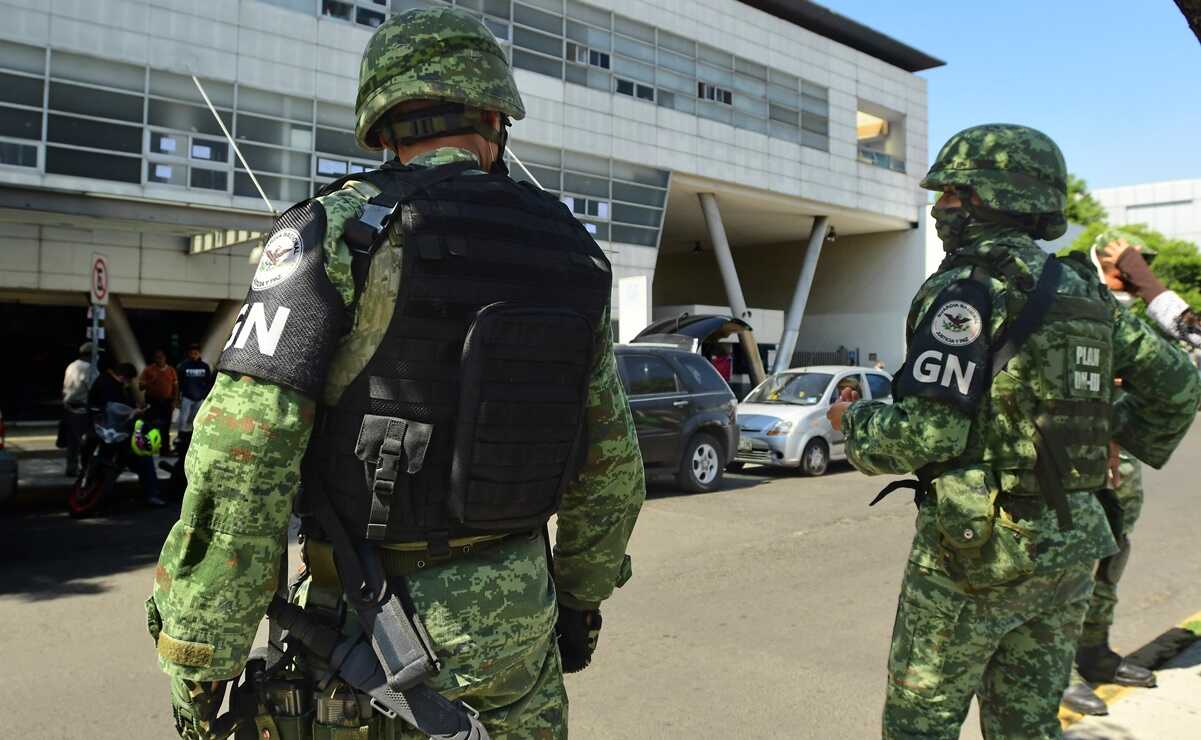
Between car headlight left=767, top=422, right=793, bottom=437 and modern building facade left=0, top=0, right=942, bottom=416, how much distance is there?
14.7 feet

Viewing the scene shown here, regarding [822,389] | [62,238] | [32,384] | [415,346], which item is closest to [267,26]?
[62,238]

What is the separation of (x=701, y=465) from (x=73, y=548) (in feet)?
20.6

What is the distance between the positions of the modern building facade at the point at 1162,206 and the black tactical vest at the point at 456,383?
217ft

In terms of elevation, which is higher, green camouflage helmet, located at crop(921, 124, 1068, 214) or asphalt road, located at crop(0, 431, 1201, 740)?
green camouflage helmet, located at crop(921, 124, 1068, 214)

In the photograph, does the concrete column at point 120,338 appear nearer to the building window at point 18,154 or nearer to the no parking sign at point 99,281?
the building window at point 18,154

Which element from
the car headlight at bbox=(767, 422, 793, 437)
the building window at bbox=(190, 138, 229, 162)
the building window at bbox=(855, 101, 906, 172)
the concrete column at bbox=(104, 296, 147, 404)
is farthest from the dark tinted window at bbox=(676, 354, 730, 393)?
the building window at bbox=(855, 101, 906, 172)

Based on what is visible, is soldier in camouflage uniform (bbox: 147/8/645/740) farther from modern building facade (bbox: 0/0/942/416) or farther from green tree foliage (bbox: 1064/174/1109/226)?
green tree foliage (bbox: 1064/174/1109/226)

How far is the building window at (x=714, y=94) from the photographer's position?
27016 millimetres

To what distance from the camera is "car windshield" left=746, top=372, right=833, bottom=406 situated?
1280 cm

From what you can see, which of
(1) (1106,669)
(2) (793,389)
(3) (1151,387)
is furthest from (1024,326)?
(2) (793,389)

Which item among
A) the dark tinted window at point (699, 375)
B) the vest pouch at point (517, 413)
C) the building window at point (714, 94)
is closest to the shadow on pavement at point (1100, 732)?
the vest pouch at point (517, 413)

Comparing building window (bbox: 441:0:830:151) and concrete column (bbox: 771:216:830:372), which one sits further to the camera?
concrete column (bbox: 771:216:830:372)

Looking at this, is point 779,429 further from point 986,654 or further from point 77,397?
point 986,654

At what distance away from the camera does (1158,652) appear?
464cm
